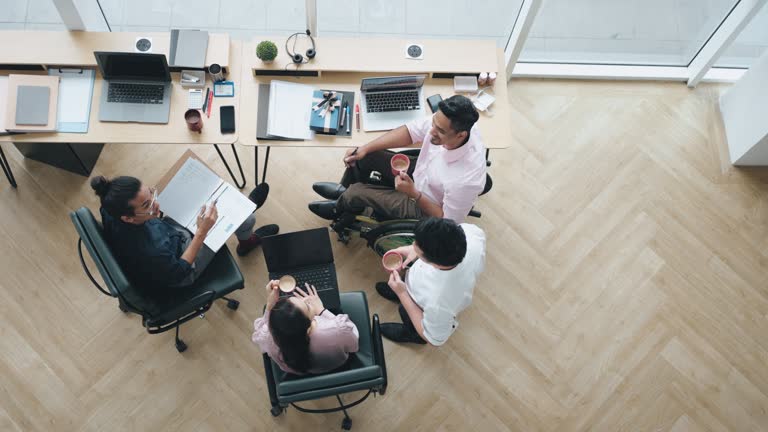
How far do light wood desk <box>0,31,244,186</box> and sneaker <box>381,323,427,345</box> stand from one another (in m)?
1.40

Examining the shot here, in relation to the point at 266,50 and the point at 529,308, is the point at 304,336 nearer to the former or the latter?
the point at 266,50

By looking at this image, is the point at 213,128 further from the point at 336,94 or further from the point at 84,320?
the point at 84,320

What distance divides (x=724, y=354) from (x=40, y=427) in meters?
4.04

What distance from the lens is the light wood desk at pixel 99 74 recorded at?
9.32ft

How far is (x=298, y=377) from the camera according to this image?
2.44 metres

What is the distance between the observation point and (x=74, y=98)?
2.89 m

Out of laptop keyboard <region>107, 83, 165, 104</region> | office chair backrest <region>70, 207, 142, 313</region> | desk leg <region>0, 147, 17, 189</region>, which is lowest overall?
desk leg <region>0, 147, 17, 189</region>

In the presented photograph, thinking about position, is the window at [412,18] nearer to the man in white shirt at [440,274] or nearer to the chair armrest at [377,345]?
the man in white shirt at [440,274]

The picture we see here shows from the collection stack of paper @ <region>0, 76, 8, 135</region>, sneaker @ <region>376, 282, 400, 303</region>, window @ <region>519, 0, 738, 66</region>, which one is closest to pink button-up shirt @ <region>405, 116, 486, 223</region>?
sneaker @ <region>376, 282, 400, 303</region>

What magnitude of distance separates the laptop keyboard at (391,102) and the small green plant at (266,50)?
550mm

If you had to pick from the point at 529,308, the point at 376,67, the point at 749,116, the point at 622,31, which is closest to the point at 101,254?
the point at 376,67

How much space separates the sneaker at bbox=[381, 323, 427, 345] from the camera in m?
3.25

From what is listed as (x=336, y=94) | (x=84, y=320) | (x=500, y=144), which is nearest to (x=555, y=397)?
(x=500, y=144)

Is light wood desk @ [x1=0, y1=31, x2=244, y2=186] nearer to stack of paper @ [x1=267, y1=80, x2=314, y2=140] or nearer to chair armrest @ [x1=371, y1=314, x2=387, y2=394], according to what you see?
stack of paper @ [x1=267, y1=80, x2=314, y2=140]
